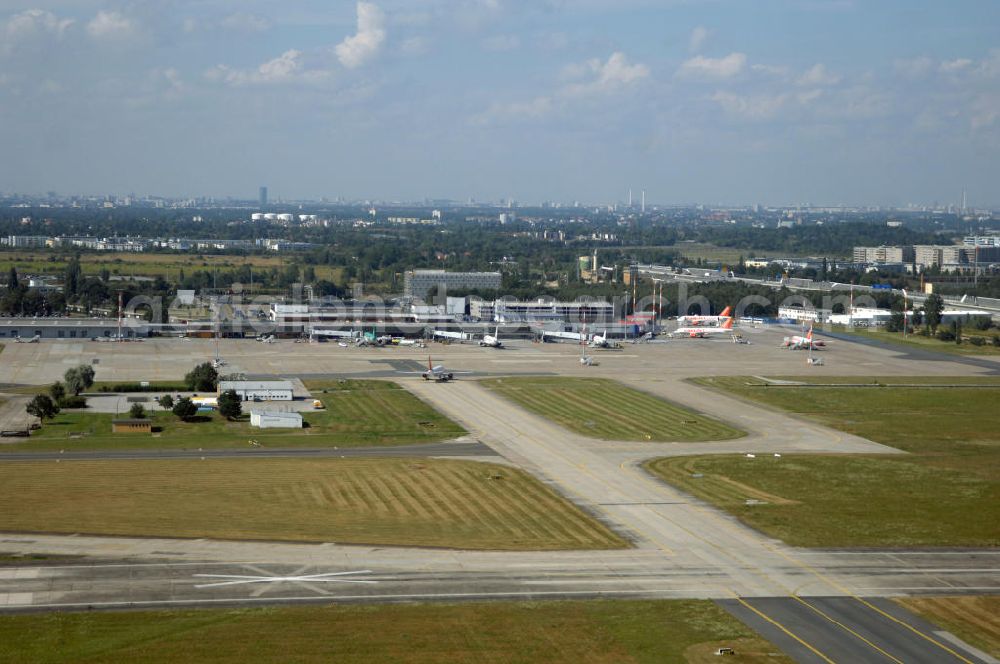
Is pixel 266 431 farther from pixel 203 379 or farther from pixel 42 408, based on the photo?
pixel 203 379

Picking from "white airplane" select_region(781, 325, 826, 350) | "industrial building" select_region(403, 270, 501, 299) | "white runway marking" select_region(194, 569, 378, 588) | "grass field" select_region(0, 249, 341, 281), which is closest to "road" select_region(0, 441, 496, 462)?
"white runway marking" select_region(194, 569, 378, 588)

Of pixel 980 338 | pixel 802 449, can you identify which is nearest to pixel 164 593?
pixel 802 449

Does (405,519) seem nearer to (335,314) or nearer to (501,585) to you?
(501,585)

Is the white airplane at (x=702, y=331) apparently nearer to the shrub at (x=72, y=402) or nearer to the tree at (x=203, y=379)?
the tree at (x=203, y=379)

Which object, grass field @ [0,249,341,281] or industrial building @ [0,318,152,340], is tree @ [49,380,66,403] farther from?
grass field @ [0,249,341,281]

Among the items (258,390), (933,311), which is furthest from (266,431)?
(933,311)

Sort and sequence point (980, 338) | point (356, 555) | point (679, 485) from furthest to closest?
point (980, 338)
point (679, 485)
point (356, 555)

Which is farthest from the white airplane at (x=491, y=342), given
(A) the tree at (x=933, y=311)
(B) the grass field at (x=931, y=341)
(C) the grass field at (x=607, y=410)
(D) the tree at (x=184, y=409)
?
(A) the tree at (x=933, y=311)
